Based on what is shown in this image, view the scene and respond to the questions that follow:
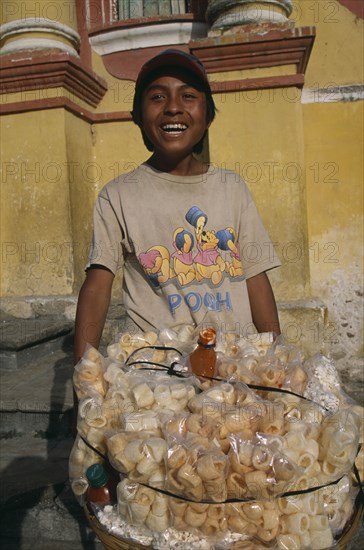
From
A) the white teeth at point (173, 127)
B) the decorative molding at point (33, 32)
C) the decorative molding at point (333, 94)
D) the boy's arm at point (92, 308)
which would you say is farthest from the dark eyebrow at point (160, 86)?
the decorative molding at point (33, 32)

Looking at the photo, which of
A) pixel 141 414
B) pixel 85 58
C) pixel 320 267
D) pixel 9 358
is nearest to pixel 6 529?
pixel 9 358

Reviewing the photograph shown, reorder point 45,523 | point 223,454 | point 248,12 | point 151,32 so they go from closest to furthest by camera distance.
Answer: point 223,454
point 45,523
point 248,12
point 151,32

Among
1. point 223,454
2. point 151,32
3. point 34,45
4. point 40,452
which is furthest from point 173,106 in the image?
point 151,32

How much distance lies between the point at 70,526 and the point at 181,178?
5.81 ft

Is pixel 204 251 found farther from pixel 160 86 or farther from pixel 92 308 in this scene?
pixel 160 86

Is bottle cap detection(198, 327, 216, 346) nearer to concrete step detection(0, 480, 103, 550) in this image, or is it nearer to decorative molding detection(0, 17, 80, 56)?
concrete step detection(0, 480, 103, 550)

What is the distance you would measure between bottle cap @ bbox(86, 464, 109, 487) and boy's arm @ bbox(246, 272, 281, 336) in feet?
3.05

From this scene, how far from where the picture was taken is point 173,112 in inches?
67.9

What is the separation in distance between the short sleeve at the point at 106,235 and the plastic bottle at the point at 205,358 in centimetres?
59

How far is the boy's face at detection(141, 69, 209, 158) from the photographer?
174cm

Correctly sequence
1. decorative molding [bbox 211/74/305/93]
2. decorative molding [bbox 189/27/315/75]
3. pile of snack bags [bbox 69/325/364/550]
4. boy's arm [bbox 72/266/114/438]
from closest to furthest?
pile of snack bags [bbox 69/325/364/550] → boy's arm [bbox 72/266/114/438] → decorative molding [bbox 189/27/315/75] → decorative molding [bbox 211/74/305/93]

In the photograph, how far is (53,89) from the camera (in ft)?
14.1

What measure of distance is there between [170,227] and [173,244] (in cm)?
6

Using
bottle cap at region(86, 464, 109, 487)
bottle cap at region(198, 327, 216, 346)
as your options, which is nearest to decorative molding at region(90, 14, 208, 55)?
bottle cap at region(198, 327, 216, 346)
